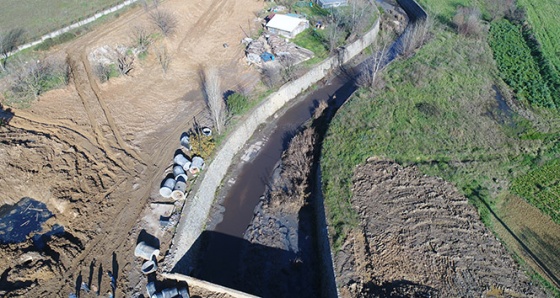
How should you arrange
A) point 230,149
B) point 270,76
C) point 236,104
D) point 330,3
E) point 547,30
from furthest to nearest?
1. point 330,3
2. point 547,30
3. point 270,76
4. point 236,104
5. point 230,149

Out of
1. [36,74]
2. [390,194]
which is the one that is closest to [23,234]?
[36,74]

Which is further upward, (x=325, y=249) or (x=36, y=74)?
(x=36, y=74)

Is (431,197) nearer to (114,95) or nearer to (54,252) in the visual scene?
(54,252)

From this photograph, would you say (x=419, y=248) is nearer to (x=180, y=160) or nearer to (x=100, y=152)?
(x=180, y=160)

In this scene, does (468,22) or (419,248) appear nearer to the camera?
(419,248)

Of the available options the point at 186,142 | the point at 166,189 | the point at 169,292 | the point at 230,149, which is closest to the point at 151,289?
the point at 169,292

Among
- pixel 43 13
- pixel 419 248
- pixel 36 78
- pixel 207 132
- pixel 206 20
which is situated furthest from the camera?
pixel 206 20
